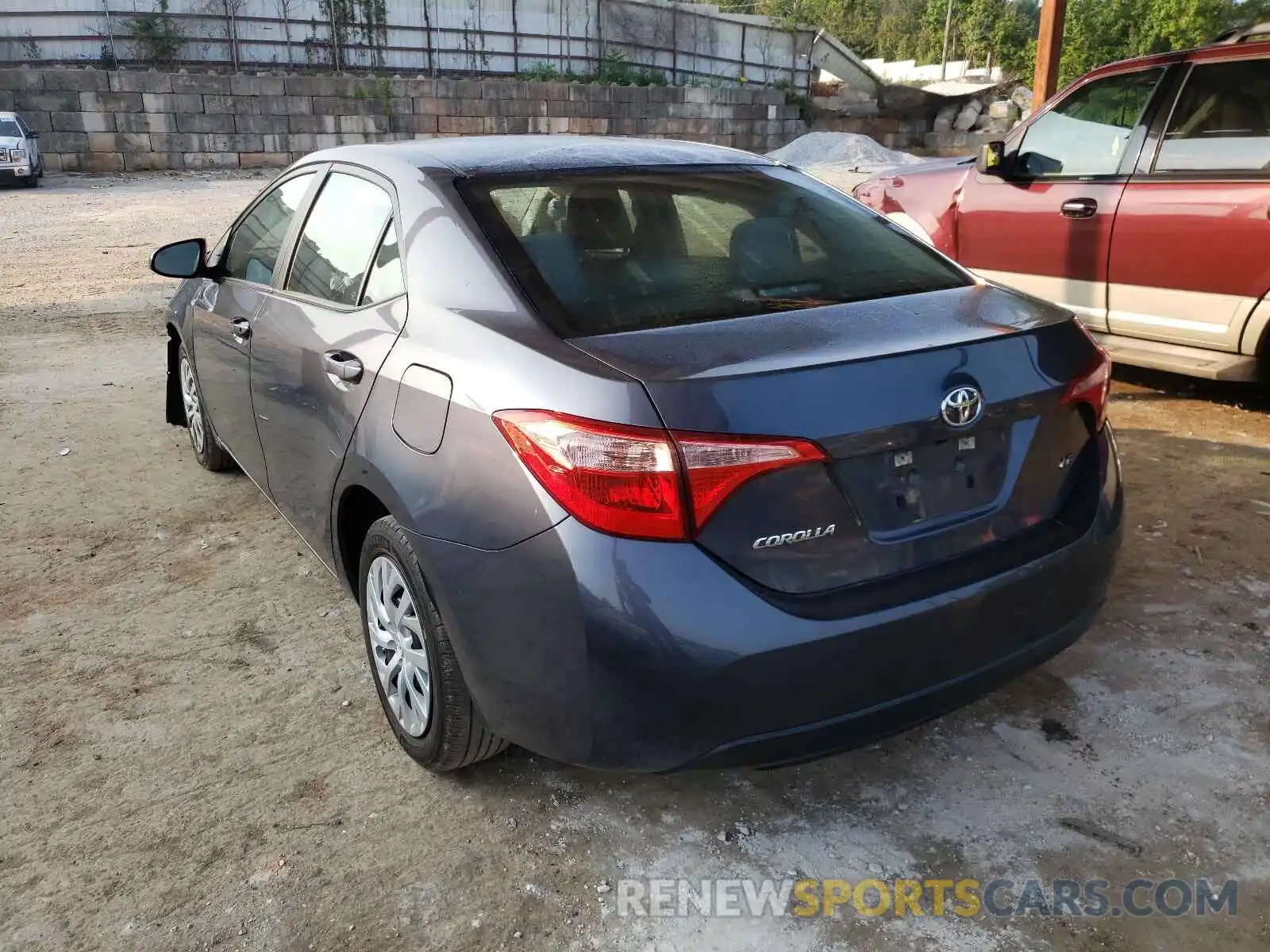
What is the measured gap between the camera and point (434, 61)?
27.2 meters

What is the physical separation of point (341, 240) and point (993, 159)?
13.8 ft

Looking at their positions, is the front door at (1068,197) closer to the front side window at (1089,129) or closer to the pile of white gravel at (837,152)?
the front side window at (1089,129)

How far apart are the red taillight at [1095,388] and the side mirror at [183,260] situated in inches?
125

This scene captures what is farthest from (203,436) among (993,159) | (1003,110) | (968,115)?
(1003,110)

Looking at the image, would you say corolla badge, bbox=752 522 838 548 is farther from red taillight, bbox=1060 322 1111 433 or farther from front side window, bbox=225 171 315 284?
front side window, bbox=225 171 315 284

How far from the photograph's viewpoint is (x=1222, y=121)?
5.20 m

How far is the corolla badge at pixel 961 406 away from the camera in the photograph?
7.00ft

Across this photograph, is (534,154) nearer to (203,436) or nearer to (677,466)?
(677,466)

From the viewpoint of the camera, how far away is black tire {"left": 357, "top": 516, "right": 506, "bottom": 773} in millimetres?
2385

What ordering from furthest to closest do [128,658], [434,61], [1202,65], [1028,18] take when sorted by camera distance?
[1028,18] → [434,61] → [1202,65] → [128,658]

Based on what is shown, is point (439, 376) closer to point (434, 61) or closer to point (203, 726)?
point (203, 726)

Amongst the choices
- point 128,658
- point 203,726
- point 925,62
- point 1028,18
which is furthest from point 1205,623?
point 925,62

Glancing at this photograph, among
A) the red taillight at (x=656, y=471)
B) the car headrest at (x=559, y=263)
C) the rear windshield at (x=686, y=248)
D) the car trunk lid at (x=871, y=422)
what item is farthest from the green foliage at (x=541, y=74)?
the red taillight at (x=656, y=471)

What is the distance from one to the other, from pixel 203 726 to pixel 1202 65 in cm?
551
